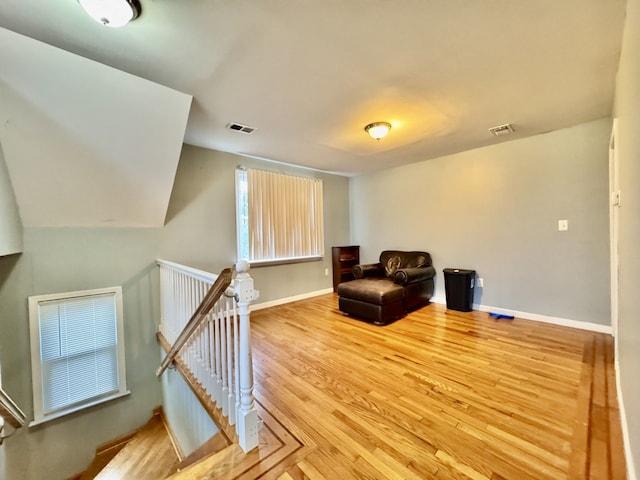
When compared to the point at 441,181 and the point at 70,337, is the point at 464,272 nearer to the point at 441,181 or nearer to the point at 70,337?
the point at 441,181

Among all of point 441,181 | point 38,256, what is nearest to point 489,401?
point 441,181

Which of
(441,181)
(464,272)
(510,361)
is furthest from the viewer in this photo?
(441,181)

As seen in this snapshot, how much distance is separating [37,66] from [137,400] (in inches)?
125

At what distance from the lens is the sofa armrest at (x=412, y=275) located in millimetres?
3559

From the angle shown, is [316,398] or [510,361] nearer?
[316,398]

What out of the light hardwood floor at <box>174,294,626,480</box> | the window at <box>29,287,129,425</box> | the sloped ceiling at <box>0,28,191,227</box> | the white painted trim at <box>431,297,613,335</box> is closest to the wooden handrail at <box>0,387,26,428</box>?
the window at <box>29,287,129,425</box>

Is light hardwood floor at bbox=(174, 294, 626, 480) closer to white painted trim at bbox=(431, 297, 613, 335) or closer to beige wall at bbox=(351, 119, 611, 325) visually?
white painted trim at bbox=(431, 297, 613, 335)

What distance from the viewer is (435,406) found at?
1748 mm

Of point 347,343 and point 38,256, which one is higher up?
point 38,256

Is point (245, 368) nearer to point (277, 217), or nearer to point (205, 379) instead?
point (205, 379)

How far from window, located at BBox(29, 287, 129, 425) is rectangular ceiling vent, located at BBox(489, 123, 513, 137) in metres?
4.56

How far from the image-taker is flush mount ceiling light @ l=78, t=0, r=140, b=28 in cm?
126

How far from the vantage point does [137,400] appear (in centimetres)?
296

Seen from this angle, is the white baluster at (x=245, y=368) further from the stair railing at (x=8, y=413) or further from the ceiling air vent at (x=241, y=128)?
the ceiling air vent at (x=241, y=128)
